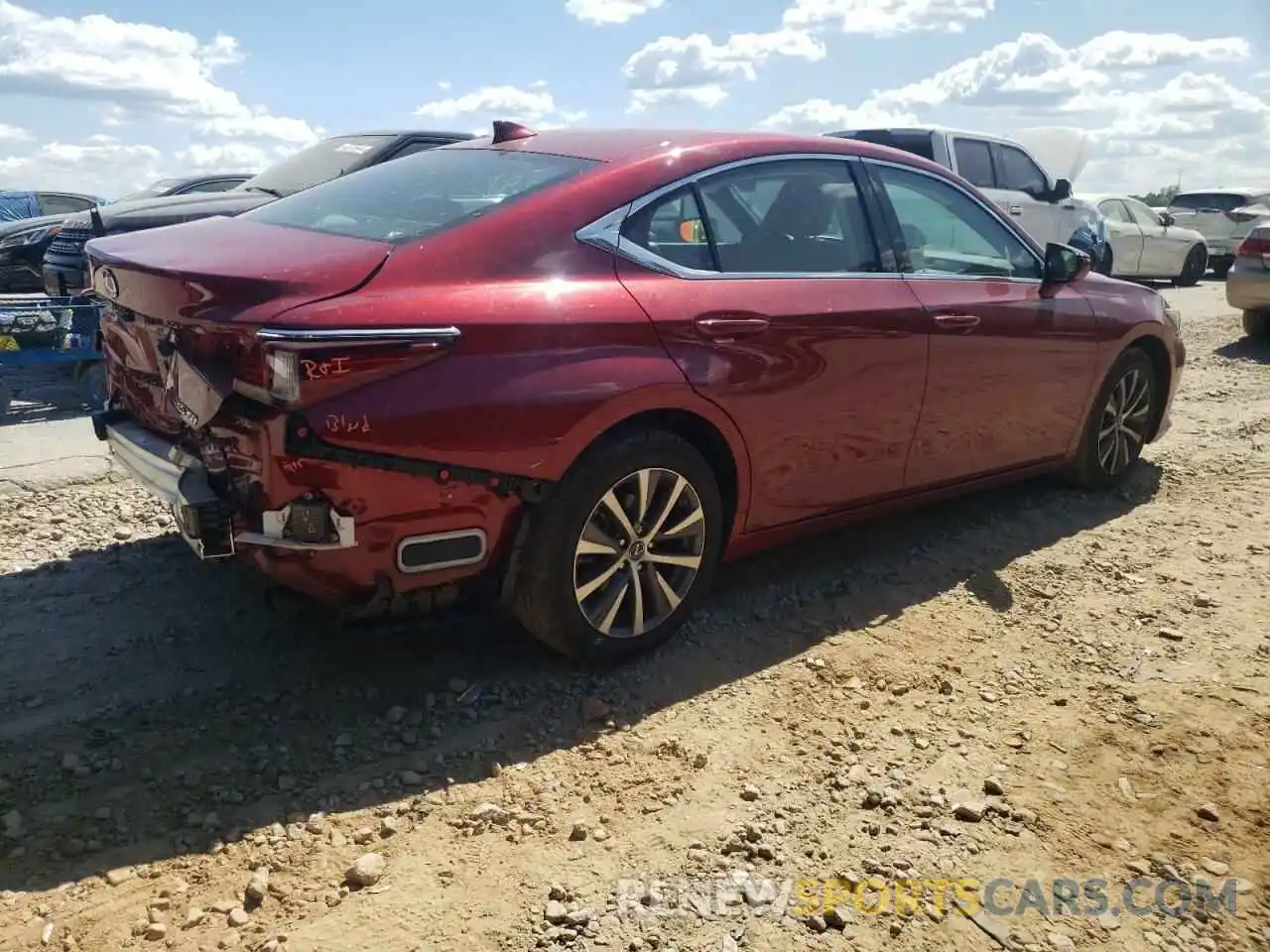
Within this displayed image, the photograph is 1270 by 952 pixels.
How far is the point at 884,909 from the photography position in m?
2.52

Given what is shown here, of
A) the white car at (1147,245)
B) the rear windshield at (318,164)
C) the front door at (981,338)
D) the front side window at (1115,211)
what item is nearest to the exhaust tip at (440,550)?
the front door at (981,338)

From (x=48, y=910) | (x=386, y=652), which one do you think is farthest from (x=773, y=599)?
(x=48, y=910)

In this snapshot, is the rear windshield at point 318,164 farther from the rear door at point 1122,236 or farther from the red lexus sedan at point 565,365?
the rear door at point 1122,236

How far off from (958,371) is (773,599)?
47.2 inches

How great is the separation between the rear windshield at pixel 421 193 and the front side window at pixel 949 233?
4.64 ft

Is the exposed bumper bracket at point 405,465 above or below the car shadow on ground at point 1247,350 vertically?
above

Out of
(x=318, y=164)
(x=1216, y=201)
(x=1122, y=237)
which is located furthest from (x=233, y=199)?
(x=1216, y=201)

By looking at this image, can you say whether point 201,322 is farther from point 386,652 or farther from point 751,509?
point 751,509

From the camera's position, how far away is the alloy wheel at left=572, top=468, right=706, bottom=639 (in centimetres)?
340

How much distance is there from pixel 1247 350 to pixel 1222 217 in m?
11.7

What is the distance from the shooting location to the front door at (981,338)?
14.2 ft

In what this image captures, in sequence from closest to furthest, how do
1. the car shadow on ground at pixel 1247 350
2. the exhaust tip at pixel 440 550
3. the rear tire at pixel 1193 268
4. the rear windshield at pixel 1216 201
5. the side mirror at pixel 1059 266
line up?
the exhaust tip at pixel 440 550
the side mirror at pixel 1059 266
the car shadow on ground at pixel 1247 350
the rear tire at pixel 1193 268
the rear windshield at pixel 1216 201

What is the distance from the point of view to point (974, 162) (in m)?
11.3

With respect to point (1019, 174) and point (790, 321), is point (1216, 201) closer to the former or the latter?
point (1019, 174)
